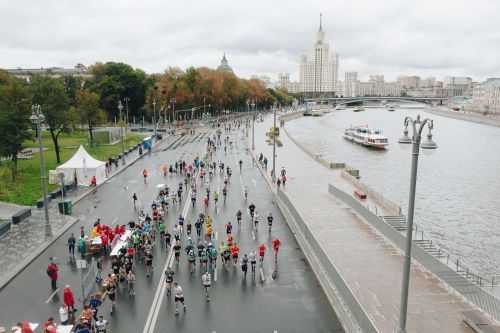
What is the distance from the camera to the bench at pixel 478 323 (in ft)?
39.3

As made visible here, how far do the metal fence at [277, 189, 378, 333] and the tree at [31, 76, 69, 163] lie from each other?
3222cm

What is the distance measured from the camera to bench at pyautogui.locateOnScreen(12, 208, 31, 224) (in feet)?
79.5

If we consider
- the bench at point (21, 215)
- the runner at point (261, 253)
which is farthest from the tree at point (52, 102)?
the runner at point (261, 253)

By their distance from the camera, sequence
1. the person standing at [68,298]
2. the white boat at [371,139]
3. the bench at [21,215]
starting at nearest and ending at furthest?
the person standing at [68,298] → the bench at [21,215] → the white boat at [371,139]

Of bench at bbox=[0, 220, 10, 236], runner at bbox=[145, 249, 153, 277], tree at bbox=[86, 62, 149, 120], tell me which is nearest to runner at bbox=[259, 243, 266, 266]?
runner at bbox=[145, 249, 153, 277]

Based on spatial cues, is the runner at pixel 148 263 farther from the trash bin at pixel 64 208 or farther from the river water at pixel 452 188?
the trash bin at pixel 64 208

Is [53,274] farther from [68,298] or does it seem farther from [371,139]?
[371,139]

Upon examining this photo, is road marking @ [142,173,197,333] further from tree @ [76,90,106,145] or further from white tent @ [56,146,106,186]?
tree @ [76,90,106,145]

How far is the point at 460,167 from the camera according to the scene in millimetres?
55188

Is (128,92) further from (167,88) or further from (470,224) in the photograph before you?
(470,224)

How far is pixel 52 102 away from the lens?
147 feet

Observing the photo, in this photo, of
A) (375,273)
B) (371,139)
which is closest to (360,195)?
(375,273)

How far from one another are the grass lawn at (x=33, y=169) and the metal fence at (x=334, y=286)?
19344mm

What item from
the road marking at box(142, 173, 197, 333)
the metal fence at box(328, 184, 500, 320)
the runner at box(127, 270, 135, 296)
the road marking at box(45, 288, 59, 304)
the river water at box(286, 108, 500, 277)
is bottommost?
the river water at box(286, 108, 500, 277)
